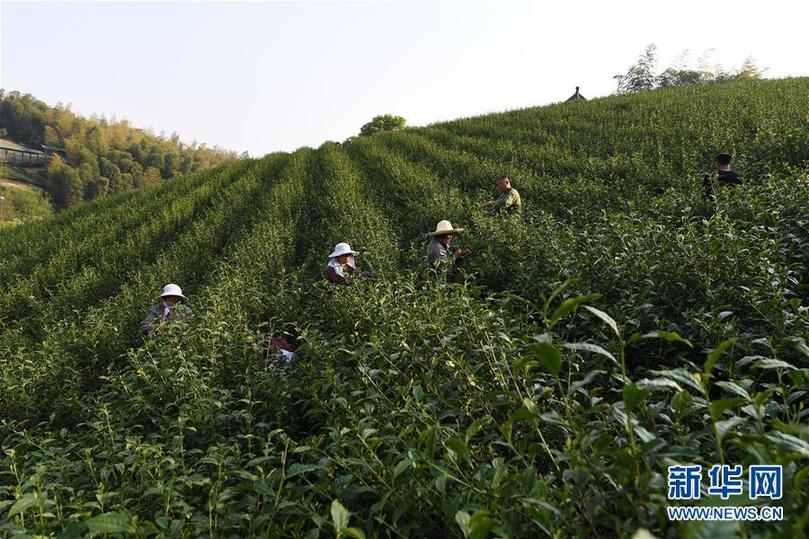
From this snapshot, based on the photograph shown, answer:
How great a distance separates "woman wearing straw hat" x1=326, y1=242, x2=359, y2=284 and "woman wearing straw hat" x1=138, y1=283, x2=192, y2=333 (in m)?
1.62

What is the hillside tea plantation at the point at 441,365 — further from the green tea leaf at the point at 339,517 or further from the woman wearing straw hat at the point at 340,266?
the woman wearing straw hat at the point at 340,266

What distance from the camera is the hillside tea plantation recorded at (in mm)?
1285

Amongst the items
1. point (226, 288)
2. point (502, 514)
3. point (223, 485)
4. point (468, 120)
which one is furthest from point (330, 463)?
point (468, 120)

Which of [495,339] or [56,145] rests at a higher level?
[56,145]

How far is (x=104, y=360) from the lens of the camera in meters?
5.21

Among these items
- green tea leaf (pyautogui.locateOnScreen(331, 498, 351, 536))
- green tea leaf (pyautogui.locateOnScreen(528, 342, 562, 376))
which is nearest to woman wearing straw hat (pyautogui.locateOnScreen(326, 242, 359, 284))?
green tea leaf (pyautogui.locateOnScreen(331, 498, 351, 536))

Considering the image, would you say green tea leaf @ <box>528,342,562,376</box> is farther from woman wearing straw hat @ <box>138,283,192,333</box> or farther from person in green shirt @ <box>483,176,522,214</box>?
person in green shirt @ <box>483,176,522,214</box>

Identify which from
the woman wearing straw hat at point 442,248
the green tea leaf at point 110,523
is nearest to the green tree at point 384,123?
the woman wearing straw hat at point 442,248

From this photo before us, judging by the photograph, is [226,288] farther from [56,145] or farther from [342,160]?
[56,145]

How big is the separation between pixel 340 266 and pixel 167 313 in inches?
82.3

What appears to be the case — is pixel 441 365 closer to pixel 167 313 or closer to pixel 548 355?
pixel 548 355

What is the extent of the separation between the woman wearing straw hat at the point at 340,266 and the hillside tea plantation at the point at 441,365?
0.18 meters

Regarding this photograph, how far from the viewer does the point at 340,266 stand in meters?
5.81

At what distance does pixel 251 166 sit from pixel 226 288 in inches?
608
